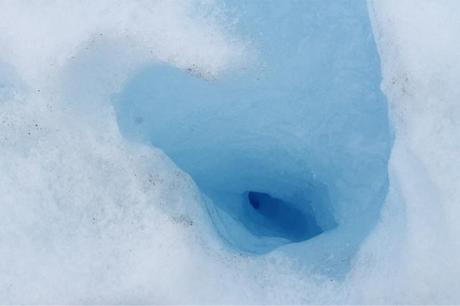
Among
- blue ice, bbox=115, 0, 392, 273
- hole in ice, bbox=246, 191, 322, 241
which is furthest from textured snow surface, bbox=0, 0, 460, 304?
hole in ice, bbox=246, 191, 322, 241

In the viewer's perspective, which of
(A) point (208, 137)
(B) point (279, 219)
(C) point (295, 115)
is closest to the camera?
(C) point (295, 115)

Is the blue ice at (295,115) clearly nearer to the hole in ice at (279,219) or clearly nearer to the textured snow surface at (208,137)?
the textured snow surface at (208,137)

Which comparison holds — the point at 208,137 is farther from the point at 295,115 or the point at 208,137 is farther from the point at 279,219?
the point at 279,219

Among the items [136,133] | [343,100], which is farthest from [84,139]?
[343,100]

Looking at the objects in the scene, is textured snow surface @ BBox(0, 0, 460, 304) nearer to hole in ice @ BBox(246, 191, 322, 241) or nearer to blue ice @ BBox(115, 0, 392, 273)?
blue ice @ BBox(115, 0, 392, 273)

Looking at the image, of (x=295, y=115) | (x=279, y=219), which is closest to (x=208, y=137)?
(x=295, y=115)

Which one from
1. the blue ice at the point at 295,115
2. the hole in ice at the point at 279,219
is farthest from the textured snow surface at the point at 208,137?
the hole in ice at the point at 279,219
